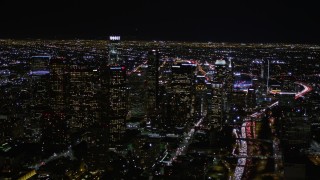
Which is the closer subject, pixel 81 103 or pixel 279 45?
pixel 81 103

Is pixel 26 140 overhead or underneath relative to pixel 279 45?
underneath

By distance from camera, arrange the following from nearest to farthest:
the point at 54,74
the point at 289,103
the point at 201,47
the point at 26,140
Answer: the point at 26,140 → the point at 54,74 → the point at 289,103 → the point at 201,47

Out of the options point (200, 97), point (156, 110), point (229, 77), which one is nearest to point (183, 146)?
point (156, 110)

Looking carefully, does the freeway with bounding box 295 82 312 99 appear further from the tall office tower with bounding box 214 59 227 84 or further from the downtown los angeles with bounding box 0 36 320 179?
the tall office tower with bounding box 214 59 227 84

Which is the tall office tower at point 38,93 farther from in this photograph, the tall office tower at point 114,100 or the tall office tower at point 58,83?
the tall office tower at point 114,100

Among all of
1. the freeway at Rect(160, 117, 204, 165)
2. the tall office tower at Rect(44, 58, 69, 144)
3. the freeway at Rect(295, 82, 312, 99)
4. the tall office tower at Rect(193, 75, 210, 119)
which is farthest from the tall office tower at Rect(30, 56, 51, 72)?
the freeway at Rect(295, 82, 312, 99)

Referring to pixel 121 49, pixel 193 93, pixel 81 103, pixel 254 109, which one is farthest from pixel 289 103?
pixel 81 103

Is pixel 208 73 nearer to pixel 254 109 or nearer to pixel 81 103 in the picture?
pixel 254 109
